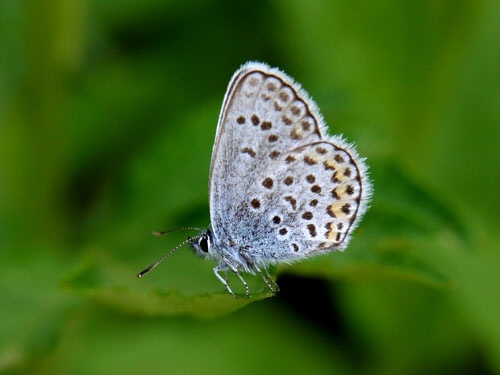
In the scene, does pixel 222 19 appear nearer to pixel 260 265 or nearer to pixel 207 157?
pixel 207 157

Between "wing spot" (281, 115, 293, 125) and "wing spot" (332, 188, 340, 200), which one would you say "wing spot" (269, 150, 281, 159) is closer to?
"wing spot" (281, 115, 293, 125)

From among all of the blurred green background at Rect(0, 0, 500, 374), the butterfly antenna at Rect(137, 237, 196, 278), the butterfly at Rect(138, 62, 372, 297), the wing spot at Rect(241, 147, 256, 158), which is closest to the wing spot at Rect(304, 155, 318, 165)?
the butterfly at Rect(138, 62, 372, 297)

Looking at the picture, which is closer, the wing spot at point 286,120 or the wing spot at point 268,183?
the wing spot at point 286,120

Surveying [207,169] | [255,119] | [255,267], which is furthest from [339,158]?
[207,169]

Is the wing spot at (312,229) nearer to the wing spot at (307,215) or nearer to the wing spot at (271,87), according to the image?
the wing spot at (307,215)

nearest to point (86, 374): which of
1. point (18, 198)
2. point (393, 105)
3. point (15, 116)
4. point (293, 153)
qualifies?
point (18, 198)

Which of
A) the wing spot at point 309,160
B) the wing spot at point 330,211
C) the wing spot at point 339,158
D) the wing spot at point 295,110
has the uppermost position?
the wing spot at point 295,110

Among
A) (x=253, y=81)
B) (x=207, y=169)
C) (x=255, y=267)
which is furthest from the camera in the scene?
(x=207, y=169)

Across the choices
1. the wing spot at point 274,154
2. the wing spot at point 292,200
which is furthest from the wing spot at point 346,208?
the wing spot at point 274,154

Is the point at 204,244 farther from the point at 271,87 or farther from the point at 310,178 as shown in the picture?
the point at 271,87

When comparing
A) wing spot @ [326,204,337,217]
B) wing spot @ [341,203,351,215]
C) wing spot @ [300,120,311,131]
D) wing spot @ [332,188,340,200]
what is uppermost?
wing spot @ [300,120,311,131]
